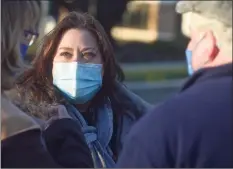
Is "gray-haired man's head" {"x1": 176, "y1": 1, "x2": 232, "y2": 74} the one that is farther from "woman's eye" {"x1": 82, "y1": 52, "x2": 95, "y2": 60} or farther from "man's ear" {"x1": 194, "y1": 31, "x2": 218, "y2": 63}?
"woman's eye" {"x1": 82, "y1": 52, "x2": 95, "y2": 60}

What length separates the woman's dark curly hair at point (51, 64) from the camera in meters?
3.02

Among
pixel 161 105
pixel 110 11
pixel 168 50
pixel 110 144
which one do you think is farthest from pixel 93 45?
pixel 168 50

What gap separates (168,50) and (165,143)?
20.3 m

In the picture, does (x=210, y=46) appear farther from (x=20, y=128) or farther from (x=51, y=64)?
(x=51, y=64)

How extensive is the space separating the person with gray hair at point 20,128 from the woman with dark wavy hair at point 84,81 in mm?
488

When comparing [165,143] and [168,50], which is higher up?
[165,143]

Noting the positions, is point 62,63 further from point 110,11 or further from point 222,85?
point 110,11

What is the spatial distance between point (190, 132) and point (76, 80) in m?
1.31

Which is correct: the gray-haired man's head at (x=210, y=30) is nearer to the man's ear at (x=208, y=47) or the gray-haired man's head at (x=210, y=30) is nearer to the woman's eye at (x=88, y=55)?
the man's ear at (x=208, y=47)


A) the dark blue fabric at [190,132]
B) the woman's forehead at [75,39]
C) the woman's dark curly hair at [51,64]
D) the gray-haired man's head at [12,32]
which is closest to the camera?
the dark blue fabric at [190,132]

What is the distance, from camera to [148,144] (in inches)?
77.7

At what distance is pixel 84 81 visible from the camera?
3.18m

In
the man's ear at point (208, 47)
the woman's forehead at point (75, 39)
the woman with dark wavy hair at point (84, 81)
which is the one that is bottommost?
the woman with dark wavy hair at point (84, 81)

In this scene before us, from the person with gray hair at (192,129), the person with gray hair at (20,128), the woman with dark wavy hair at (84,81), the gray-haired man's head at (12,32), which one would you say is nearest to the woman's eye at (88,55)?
the woman with dark wavy hair at (84,81)
